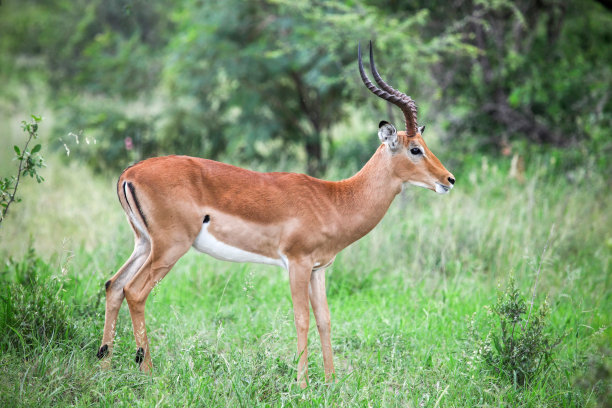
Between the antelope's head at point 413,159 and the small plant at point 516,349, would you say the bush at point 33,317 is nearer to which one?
the antelope's head at point 413,159

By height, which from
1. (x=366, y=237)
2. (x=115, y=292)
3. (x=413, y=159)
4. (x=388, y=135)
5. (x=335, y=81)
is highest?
(x=335, y=81)

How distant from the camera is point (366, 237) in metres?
6.12

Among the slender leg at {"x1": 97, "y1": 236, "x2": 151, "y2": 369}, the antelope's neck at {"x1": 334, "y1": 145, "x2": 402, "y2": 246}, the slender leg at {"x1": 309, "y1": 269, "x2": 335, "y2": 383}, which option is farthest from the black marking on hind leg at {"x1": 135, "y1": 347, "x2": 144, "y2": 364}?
the antelope's neck at {"x1": 334, "y1": 145, "x2": 402, "y2": 246}

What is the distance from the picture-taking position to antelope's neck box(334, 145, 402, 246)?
3672 millimetres

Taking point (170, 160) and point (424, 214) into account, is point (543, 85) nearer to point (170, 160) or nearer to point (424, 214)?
point (424, 214)

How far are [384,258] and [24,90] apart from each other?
14069 mm

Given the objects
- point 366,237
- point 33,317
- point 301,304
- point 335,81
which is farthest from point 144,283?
point 335,81

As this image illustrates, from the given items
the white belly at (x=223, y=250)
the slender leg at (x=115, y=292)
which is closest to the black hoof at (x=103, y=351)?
the slender leg at (x=115, y=292)

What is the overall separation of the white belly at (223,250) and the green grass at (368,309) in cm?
19

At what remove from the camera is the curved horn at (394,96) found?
3365 mm

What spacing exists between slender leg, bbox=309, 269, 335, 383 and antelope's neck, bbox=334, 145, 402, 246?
0.31 metres

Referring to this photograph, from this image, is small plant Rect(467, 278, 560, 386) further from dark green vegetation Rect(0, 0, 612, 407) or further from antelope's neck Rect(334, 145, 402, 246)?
antelope's neck Rect(334, 145, 402, 246)

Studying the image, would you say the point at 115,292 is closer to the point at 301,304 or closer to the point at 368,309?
the point at 301,304

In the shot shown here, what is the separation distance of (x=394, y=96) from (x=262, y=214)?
107 centimetres
